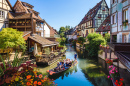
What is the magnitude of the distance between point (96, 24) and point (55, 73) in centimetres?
2631

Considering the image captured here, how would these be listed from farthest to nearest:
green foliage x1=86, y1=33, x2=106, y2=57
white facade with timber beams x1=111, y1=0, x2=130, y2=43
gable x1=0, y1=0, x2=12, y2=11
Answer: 1. gable x1=0, y1=0, x2=12, y2=11
2. green foliage x1=86, y1=33, x2=106, y2=57
3. white facade with timber beams x1=111, y1=0, x2=130, y2=43

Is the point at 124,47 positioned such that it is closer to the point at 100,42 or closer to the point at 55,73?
the point at 55,73

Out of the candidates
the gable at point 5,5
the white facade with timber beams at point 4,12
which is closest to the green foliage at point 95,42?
the white facade with timber beams at point 4,12

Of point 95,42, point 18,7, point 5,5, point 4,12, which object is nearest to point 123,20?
point 95,42

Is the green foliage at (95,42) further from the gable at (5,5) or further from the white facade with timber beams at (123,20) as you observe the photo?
the gable at (5,5)

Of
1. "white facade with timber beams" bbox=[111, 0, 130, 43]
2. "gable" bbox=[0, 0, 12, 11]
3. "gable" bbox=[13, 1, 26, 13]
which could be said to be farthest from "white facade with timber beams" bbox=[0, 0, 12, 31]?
"white facade with timber beams" bbox=[111, 0, 130, 43]

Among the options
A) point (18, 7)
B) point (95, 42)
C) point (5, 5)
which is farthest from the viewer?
point (18, 7)

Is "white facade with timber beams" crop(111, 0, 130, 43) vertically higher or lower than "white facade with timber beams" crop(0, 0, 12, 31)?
lower

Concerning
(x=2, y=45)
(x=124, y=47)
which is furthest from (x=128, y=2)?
(x=2, y=45)

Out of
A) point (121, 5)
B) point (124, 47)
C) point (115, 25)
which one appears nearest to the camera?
point (124, 47)

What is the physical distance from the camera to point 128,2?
12.5 m

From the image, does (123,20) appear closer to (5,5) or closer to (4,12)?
(4,12)

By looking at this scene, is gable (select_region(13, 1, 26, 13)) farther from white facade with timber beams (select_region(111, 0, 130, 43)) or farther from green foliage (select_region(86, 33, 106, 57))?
white facade with timber beams (select_region(111, 0, 130, 43))

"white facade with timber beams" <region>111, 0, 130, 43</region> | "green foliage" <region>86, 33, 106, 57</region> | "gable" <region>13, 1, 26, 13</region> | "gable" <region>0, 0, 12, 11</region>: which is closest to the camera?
"white facade with timber beams" <region>111, 0, 130, 43</region>
